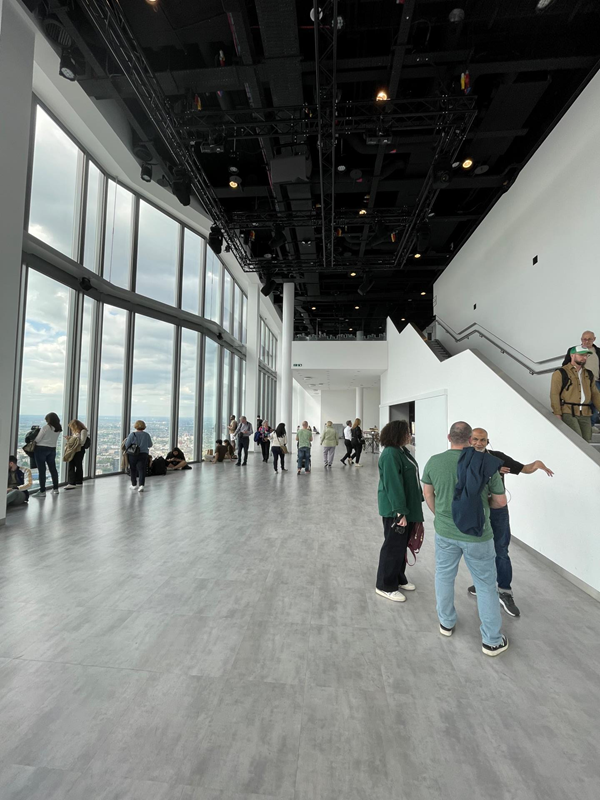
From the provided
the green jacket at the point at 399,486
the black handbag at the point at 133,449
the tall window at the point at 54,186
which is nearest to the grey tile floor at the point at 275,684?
the green jacket at the point at 399,486

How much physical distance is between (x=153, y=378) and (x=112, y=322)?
2002 mm

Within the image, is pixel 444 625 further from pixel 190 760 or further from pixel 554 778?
pixel 190 760

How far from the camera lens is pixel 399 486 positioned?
3217mm

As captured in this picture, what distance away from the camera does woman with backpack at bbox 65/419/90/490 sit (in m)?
7.66

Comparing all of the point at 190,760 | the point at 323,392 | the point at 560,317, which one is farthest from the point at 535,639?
the point at 323,392

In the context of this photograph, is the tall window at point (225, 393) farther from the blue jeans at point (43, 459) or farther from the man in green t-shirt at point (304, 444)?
the blue jeans at point (43, 459)

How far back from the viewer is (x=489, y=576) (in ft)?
8.36

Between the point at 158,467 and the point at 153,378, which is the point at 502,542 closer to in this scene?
the point at 158,467

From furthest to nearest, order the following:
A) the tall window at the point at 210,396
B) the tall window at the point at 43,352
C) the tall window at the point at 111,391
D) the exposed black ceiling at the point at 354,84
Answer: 1. the tall window at the point at 210,396
2. the tall window at the point at 111,391
3. the tall window at the point at 43,352
4. the exposed black ceiling at the point at 354,84

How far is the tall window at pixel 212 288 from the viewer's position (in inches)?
550

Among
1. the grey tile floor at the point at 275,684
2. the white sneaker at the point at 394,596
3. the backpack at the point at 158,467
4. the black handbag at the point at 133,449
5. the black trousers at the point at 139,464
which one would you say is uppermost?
the black handbag at the point at 133,449

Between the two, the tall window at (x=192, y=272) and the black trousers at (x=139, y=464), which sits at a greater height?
the tall window at (x=192, y=272)

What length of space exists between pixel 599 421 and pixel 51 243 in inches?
376

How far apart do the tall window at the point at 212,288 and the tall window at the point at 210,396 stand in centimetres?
106
